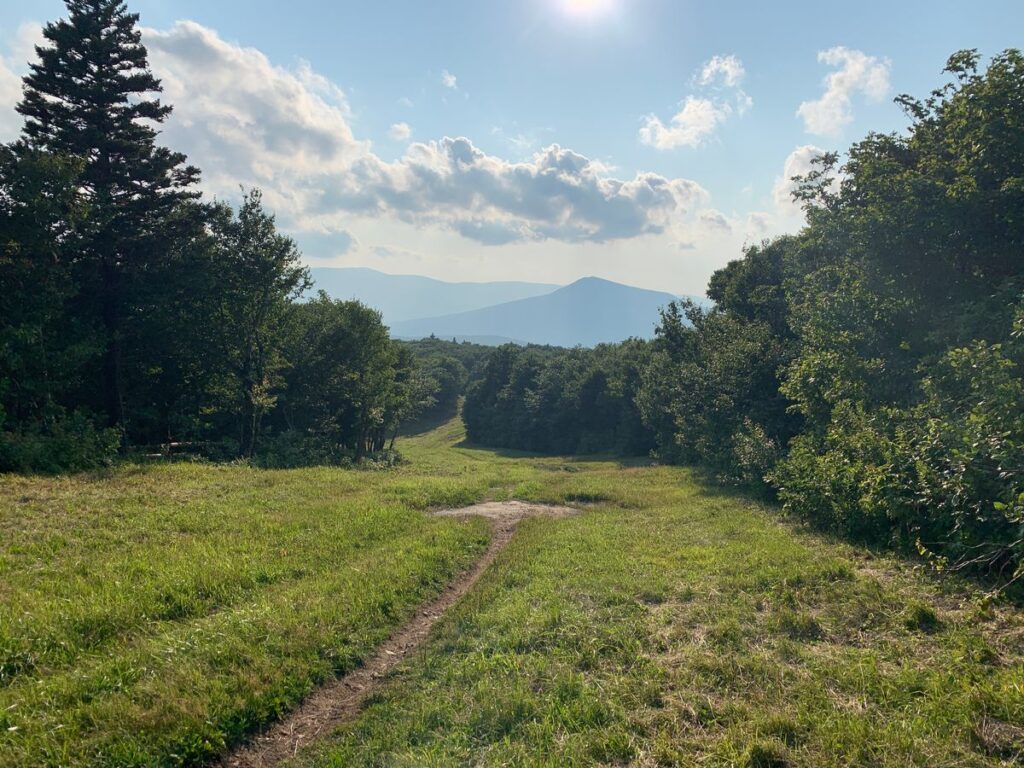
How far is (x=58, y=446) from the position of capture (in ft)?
56.6

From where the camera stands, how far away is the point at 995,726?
15.0 ft

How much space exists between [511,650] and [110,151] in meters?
27.4

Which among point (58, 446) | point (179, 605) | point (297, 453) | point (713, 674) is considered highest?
point (58, 446)

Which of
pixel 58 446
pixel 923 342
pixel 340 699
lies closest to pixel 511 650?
pixel 340 699

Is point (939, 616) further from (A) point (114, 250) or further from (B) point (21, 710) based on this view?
(A) point (114, 250)

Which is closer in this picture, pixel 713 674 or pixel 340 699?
pixel 713 674

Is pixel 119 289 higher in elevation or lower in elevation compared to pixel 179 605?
higher

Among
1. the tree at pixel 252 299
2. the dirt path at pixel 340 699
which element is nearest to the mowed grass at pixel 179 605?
the dirt path at pixel 340 699

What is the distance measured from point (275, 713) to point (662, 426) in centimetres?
4265

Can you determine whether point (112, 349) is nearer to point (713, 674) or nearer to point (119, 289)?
point (119, 289)

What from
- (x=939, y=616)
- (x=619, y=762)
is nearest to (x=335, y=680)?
(x=619, y=762)

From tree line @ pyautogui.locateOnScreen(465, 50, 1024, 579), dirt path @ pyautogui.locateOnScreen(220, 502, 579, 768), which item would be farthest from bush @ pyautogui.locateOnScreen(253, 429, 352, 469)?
tree line @ pyautogui.locateOnScreen(465, 50, 1024, 579)

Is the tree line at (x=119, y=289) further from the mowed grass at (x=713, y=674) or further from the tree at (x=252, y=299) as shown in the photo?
the mowed grass at (x=713, y=674)

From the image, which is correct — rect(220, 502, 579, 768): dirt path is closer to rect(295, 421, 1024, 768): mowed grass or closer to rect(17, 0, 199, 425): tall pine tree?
rect(295, 421, 1024, 768): mowed grass
